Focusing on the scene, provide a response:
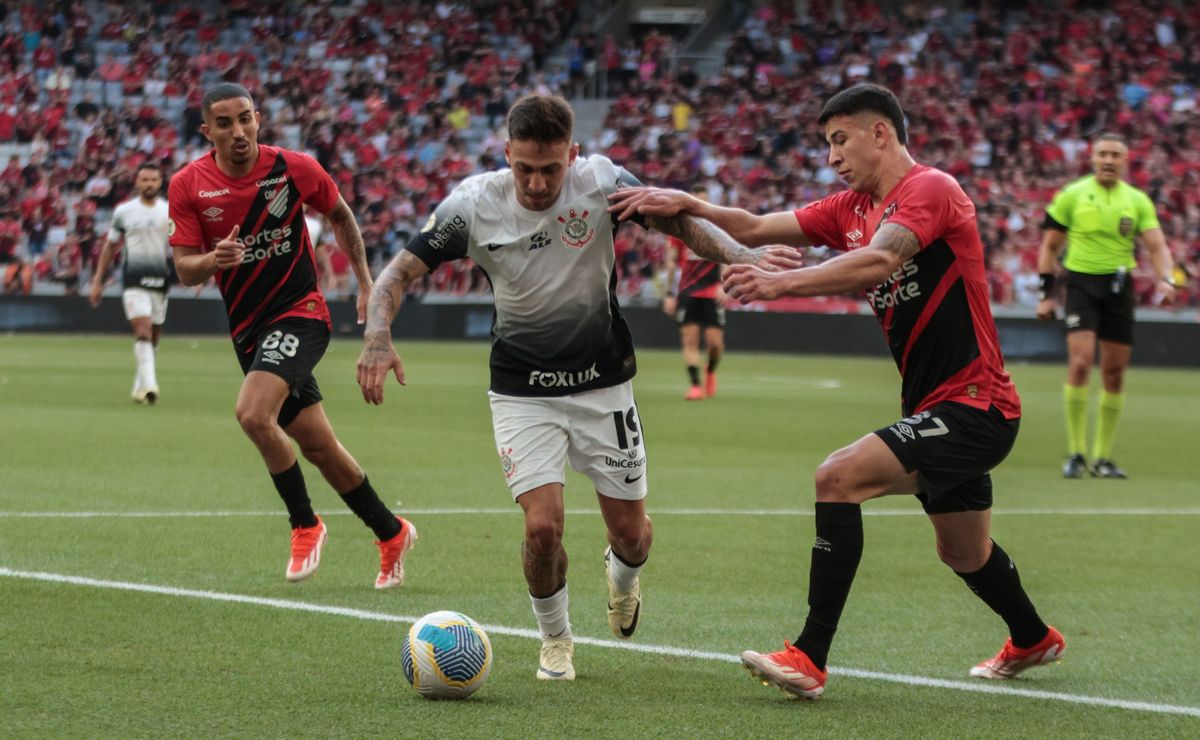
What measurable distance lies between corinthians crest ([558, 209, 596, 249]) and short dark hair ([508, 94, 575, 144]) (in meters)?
0.40

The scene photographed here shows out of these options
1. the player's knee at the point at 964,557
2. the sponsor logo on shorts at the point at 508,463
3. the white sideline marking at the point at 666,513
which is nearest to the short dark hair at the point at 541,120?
the sponsor logo on shorts at the point at 508,463

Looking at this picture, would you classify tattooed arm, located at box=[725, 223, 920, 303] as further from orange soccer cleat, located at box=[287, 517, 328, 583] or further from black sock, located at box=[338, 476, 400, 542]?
orange soccer cleat, located at box=[287, 517, 328, 583]

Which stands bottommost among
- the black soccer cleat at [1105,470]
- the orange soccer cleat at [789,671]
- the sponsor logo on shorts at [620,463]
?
the black soccer cleat at [1105,470]

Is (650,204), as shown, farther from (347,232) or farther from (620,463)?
(347,232)

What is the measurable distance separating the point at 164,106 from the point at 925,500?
35.1 meters

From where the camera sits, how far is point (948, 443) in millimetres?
5781

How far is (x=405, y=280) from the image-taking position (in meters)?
6.15

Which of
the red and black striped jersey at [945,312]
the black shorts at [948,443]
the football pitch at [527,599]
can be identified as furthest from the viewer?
the red and black striped jersey at [945,312]

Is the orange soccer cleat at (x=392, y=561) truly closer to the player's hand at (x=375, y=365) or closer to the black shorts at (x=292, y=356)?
the black shorts at (x=292, y=356)

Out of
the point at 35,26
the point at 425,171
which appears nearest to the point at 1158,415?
the point at 425,171

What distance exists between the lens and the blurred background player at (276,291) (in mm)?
7980

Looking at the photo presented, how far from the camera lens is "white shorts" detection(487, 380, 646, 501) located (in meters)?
6.21

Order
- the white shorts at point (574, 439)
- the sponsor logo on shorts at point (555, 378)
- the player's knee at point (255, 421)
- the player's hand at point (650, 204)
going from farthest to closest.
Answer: the player's knee at point (255, 421) < the sponsor logo on shorts at point (555, 378) < the white shorts at point (574, 439) < the player's hand at point (650, 204)

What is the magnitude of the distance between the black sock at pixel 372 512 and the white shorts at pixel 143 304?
10.8 m
